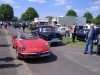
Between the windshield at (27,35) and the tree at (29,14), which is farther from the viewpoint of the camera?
the tree at (29,14)

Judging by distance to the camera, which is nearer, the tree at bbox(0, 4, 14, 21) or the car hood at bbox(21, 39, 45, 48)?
the car hood at bbox(21, 39, 45, 48)

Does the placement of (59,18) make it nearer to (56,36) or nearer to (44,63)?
(56,36)

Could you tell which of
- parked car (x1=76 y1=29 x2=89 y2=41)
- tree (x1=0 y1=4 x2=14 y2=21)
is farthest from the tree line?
parked car (x1=76 y1=29 x2=89 y2=41)

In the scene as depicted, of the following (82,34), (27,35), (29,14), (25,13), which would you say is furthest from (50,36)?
(25,13)

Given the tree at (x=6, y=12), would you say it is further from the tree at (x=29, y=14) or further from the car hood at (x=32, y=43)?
the car hood at (x=32, y=43)

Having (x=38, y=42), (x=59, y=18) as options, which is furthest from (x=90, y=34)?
(x=59, y=18)

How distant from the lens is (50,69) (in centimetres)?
642

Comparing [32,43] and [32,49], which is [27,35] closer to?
[32,43]

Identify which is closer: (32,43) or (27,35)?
(32,43)

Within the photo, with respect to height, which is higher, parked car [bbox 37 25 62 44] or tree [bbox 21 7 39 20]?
tree [bbox 21 7 39 20]

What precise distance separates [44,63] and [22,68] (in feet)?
3.87

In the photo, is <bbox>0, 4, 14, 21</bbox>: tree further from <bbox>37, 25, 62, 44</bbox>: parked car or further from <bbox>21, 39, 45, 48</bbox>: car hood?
<bbox>21, 39, 45, 48</bbox>: car hood

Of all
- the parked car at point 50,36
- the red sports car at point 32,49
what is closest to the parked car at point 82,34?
the parked car at point 50,36

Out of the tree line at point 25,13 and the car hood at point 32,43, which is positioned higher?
the tree line at point 25,13
